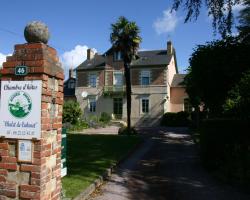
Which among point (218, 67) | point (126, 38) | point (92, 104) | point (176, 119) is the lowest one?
point (176, 119)

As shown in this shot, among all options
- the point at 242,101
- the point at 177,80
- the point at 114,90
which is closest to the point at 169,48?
the point at 177,80

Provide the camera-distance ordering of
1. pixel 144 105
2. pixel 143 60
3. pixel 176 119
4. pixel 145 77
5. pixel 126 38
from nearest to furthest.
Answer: pixel 126 38, pixel 176 119, pixel 144 105, pixel 145 77, pixel 143 60

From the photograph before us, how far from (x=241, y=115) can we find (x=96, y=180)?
5.29 metres

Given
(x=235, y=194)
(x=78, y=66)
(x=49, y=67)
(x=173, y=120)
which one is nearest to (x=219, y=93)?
(x=235, y=194)

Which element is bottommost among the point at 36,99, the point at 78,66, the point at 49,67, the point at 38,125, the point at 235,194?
the point at 235,194

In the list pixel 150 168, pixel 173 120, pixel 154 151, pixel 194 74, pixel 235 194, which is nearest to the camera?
pixel 235 194

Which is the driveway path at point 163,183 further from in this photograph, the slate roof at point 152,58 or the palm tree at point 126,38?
the slate roof at point 152,58

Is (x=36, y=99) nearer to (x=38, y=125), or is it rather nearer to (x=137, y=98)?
(x=38, y=125)

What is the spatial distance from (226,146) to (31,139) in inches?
310

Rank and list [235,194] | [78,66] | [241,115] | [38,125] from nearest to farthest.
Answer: [38,125]
[235,194]
[241,115]
[78,66]

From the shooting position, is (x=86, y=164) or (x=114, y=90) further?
(x=114, y=90)

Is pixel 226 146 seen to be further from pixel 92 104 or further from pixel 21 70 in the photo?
pixel 92 104

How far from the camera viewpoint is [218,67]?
17.5 metres

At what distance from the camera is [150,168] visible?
40.8 feet
